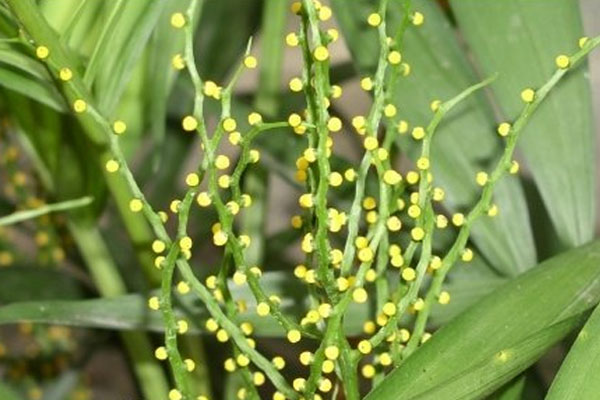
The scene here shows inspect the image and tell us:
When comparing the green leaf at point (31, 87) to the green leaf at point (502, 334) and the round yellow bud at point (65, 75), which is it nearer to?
the round yellow bud at point (65, 75)

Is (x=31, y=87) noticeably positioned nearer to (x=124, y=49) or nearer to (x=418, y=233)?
(x=124, y=49)

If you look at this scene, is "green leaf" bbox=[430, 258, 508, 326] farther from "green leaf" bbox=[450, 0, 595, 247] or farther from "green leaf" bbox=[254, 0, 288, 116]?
"green leaf" bbox=[254, 0, 288, 116]

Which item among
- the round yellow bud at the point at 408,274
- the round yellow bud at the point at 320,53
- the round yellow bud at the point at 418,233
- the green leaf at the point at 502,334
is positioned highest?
the round yellow bud at the point at 320,53

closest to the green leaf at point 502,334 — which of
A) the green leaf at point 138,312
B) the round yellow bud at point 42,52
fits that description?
the green leaf at point 138,312

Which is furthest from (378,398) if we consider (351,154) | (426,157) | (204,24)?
(351,154)

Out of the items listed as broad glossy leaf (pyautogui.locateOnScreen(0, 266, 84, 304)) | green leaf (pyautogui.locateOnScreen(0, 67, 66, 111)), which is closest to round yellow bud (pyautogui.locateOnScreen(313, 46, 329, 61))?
green leaf (pyautogui.locateOnScreen(0, 67, 66, 111))

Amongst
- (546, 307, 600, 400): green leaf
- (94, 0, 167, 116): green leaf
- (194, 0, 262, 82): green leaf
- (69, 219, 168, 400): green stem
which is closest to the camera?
(546, 307, 600, 400): green leaf
